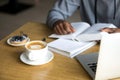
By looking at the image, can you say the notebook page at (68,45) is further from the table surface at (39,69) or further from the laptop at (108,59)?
the laptop at (108,59)

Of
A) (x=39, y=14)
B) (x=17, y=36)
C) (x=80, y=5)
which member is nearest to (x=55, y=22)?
(x=17, y=36)

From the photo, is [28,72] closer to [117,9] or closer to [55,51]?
[55,51]

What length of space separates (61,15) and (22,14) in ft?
7.78

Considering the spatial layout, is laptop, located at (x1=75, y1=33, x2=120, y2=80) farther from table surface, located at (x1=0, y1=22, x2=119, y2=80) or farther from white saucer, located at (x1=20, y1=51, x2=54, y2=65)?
white saucer, located at (x1=20, y1=51, x2=54, y2=65)

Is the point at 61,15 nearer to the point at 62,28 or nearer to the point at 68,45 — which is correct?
the point at 62,28

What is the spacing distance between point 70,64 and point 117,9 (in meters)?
0.73

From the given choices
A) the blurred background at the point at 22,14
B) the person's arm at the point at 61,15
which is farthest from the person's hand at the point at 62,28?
the blurred background at the point at 22,14

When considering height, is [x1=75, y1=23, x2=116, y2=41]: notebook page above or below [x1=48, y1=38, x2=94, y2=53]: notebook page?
above

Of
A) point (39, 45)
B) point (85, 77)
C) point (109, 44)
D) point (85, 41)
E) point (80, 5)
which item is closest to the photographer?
point (109, 44)

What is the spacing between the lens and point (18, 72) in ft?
3.26

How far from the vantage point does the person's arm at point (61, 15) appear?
136 cm

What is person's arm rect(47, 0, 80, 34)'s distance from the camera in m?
1.36

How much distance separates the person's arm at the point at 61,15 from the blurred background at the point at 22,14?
5.56 feet

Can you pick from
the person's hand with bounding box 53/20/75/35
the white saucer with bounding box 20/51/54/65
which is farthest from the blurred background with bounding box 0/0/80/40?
the white saucer with bounding box 20/51/54/65
